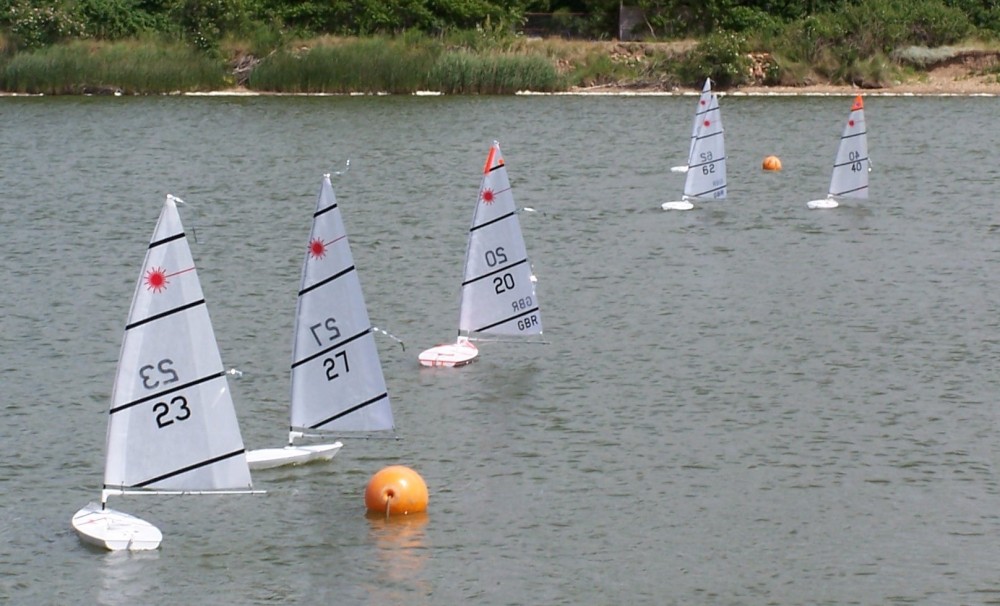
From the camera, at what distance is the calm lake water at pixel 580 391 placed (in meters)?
18.8

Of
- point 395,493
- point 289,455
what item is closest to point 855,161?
point 289,455

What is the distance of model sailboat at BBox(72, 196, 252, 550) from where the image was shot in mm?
17703

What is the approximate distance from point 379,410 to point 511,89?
58413 mm

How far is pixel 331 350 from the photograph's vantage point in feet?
69.0

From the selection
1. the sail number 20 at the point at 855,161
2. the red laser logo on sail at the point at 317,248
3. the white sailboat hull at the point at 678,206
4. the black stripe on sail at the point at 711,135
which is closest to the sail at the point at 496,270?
the red laser logo on sail at the point at 317,248

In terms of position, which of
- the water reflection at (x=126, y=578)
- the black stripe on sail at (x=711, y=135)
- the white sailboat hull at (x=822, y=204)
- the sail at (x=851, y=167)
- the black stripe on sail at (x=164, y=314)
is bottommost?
the water reflection at (x=126, y=578)

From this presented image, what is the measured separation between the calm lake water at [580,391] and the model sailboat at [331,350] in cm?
83

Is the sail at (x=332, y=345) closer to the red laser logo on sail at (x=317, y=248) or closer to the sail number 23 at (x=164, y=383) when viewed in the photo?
the red laser logo on sail at (x=317, y=248)

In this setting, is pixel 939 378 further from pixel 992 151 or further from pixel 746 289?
pixel 992 151

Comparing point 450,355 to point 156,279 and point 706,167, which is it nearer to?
point 156,279

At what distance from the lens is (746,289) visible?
3444 centimetres

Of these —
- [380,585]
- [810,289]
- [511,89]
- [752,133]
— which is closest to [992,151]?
[752,133]

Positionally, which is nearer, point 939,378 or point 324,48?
point 939,378

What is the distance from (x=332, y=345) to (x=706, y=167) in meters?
24.7
